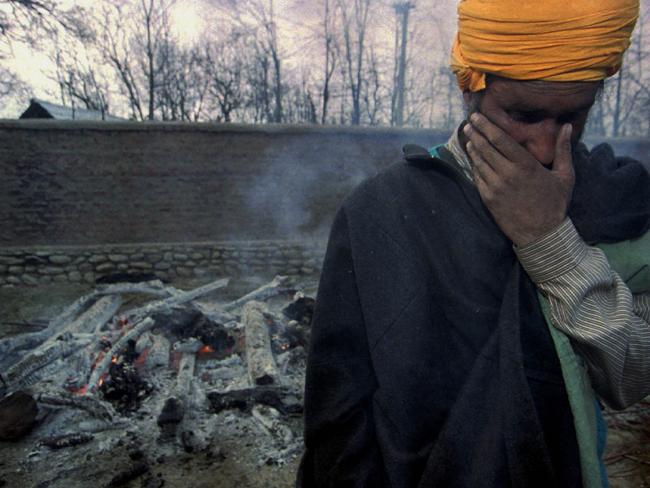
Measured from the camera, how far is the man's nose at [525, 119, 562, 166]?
1.04 meters

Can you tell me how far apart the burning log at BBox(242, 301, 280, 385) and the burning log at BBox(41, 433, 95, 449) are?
4.97ft

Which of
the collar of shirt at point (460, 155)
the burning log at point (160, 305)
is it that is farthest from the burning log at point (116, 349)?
the collar of shirt at point (460, 155)

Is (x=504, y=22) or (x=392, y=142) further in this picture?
(x=392, y=142)

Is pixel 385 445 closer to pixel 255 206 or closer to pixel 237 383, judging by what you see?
pixel 237 383

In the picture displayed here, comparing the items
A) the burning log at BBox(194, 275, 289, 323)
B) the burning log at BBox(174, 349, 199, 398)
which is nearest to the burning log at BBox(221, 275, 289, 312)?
the burning log at BBox(194, 275, 289, 323)

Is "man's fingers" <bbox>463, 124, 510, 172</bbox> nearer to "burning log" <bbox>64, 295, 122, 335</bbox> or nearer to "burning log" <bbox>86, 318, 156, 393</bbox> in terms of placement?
"burning log" <bbox>86, 318, 156, 393</bbox>

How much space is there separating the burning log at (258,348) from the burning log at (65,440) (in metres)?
1.52

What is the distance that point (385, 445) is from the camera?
1.00 meters

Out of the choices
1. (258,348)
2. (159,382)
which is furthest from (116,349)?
(258,348)

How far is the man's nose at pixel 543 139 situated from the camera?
104 cm

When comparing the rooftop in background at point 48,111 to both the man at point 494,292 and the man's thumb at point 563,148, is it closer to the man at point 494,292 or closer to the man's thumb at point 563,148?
the man at point 494,292

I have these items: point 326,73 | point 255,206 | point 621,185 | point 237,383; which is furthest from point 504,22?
point 326,73

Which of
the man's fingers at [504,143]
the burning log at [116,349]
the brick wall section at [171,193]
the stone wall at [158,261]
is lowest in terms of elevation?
the stone wall at [158,261]

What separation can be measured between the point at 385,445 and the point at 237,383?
3910 millimetres
